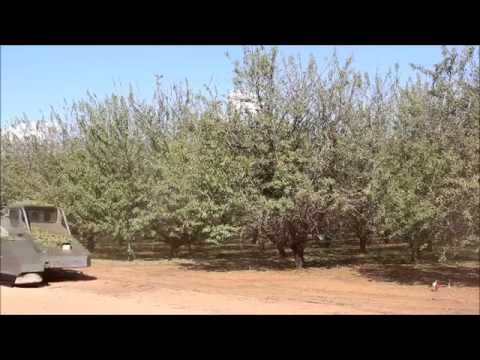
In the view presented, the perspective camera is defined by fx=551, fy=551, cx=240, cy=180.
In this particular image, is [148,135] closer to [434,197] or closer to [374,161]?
[374,161]

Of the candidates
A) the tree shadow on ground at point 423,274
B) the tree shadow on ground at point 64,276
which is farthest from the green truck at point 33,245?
the tree shadow on ground at point 423,274

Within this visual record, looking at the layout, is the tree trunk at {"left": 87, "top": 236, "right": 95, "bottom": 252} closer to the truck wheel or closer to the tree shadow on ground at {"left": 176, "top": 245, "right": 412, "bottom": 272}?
the tree shadow on ground at {"left": 176, "top": 245, "right": 412, "bottom": 272}

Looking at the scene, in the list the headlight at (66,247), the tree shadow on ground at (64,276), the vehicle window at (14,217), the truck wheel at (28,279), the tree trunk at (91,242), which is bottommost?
the tree shadow on ground at (64,276)

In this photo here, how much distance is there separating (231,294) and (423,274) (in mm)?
Answer: 8290

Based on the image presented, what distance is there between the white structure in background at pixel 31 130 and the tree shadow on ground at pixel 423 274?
23756 mm

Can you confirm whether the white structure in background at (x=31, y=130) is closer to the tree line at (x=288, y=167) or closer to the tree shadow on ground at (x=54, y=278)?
the tree line at (x=288, y=167)

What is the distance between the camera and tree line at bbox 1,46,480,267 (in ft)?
46.6

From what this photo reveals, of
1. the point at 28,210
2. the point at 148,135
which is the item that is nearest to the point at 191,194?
the point at 28,210

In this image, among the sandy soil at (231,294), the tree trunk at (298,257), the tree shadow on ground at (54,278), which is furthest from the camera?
the tree trunk at (298,257)

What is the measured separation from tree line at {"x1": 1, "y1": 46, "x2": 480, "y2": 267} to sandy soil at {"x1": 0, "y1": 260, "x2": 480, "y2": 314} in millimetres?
1523

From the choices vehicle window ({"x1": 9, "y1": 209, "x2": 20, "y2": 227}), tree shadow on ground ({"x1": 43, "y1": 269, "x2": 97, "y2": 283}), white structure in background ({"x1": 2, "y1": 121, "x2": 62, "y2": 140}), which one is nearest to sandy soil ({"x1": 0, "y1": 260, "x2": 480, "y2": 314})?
tree shadow on ground ({"x1": 43, "y1": 269, "x2": 97, "y2": 283})

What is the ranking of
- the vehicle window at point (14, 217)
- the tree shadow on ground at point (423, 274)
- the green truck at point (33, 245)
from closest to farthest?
1. the green truck at point (33, 245)
2. the vehicle window at point (14, 217)
3. the tree shadow on ground at point (423, 274)

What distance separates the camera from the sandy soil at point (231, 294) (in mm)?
11109

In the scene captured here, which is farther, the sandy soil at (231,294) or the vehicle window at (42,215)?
the vehicle window at (42,215)
